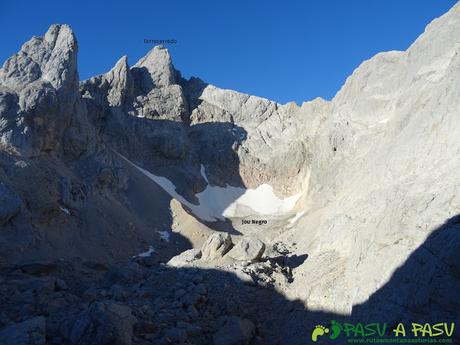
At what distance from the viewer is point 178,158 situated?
5788 centimetres

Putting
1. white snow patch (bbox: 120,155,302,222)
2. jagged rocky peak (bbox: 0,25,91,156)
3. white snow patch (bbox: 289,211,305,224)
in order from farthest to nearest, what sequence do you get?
1. white snow patch (bbox: 120,155,302,222)
2. white snow patch (bbox: 289,211,305,224)
3. jagged rocky peak (bbox: 0,25,91,156)

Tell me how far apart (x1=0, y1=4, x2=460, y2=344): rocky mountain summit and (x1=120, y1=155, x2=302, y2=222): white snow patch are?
0.29 meters

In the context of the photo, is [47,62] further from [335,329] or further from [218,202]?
[335,329]

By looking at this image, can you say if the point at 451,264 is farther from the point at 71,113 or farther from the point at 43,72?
the point at 43,72

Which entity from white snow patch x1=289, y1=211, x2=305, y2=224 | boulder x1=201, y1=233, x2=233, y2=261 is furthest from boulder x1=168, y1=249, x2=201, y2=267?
white snow patch x1=289, y1=211, x2=305, y2=224

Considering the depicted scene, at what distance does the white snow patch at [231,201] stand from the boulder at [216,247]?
90.7 ft

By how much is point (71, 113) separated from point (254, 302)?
1203 inches

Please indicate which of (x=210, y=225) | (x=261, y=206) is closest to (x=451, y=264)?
(x=210, y=225)

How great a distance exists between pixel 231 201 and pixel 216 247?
35.8 meters

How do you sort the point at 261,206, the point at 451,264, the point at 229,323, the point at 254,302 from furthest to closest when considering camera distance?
1. the point at 261,206
2. the point at 254,302
3. the point at 229,323
4. the point at 451,264

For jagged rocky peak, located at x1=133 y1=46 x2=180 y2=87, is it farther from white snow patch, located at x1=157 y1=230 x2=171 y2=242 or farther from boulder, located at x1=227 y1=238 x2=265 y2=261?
boulder, located at x1=227 y1=238 x2=265 y2=261

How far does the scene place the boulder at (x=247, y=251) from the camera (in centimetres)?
1994

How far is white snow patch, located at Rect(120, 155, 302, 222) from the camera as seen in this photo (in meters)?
51.7

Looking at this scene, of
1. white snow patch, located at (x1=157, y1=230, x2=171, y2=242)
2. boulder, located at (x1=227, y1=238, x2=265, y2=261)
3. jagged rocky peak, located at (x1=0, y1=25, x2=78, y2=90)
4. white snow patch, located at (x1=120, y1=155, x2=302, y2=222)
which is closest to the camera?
boulder, located at (x1=227, y1=238, x2=265, y2=261)
